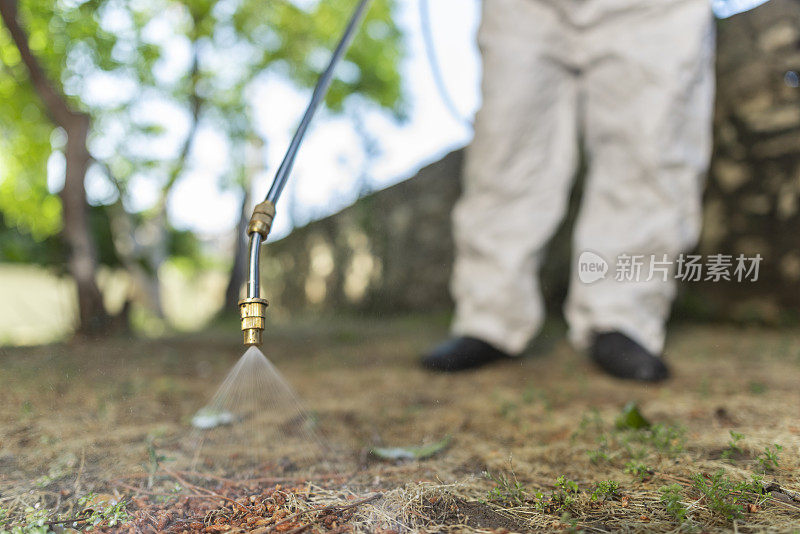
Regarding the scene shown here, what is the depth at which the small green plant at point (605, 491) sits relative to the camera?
2.39ft

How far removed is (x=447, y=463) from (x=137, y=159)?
12.7 ft

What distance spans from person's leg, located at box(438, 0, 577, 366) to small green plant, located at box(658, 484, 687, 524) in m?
1.09

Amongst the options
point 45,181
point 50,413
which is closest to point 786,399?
point 50,413

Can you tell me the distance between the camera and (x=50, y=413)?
1199 millimetres

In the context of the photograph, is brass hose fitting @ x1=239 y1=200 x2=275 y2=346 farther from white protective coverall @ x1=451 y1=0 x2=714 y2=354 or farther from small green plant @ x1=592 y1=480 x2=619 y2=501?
white protective coverall @ x1=451 y1=0 x2=714 y2=354

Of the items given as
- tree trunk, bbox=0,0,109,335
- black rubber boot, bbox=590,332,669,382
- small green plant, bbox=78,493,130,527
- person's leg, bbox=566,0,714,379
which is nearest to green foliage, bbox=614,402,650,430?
black rubber boot, bbox=590,332,669,382

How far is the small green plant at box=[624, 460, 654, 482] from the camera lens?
808mm

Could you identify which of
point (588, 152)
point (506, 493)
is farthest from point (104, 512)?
point (588, 152)

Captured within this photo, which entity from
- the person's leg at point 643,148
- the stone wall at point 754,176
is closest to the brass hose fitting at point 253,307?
the person's leg at point 643,148

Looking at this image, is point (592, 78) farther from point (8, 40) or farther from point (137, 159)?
point (137, 159)

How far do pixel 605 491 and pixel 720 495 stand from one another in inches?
5.6

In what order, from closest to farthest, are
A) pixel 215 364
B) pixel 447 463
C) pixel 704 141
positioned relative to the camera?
pixel 447 463, pixel 704 141, pixel 215 364

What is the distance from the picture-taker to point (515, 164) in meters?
1.79

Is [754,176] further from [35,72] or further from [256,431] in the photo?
[35,72]
